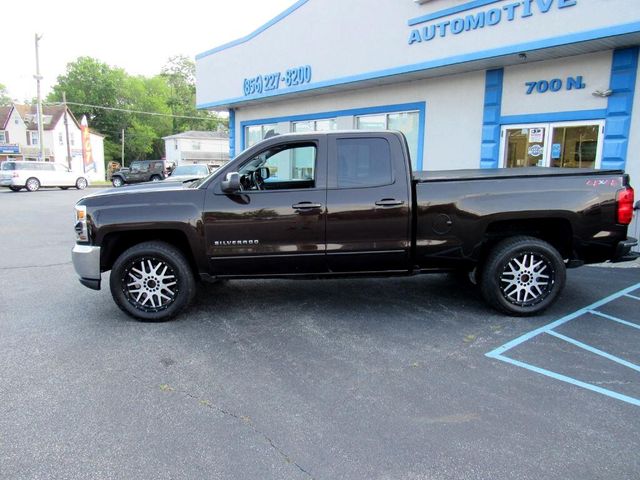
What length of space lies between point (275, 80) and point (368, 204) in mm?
10381

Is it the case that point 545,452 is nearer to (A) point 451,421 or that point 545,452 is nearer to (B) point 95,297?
(A) point 451,421

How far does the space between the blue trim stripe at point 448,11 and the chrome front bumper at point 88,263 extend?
810 cm

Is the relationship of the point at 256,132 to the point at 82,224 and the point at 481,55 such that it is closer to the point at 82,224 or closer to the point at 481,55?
the point at 481,55

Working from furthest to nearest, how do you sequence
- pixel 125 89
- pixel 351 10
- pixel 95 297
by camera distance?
1. pixel 125 89
2. pixel 351 10
3. pixel 95 297

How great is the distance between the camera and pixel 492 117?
31.3 ft

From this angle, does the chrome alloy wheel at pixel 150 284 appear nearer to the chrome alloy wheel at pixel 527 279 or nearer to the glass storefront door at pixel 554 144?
the chrome alloy wheel at pixel 527 279

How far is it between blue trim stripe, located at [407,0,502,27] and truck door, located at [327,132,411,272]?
563cm

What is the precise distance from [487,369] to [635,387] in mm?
1041

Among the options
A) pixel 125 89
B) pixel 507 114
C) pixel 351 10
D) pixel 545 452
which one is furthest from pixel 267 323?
pixel 125 89

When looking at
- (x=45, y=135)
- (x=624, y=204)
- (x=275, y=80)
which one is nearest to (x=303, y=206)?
(x=624, y=204)

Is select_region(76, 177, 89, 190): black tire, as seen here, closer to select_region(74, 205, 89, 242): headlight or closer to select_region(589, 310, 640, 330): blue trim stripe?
select_region(74, 205, 89, 242): headlight

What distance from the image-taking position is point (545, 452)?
2.76 metres

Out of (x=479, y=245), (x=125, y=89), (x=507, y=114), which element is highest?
(x=125, y=89)

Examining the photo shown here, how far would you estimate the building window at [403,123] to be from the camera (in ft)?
36.6
